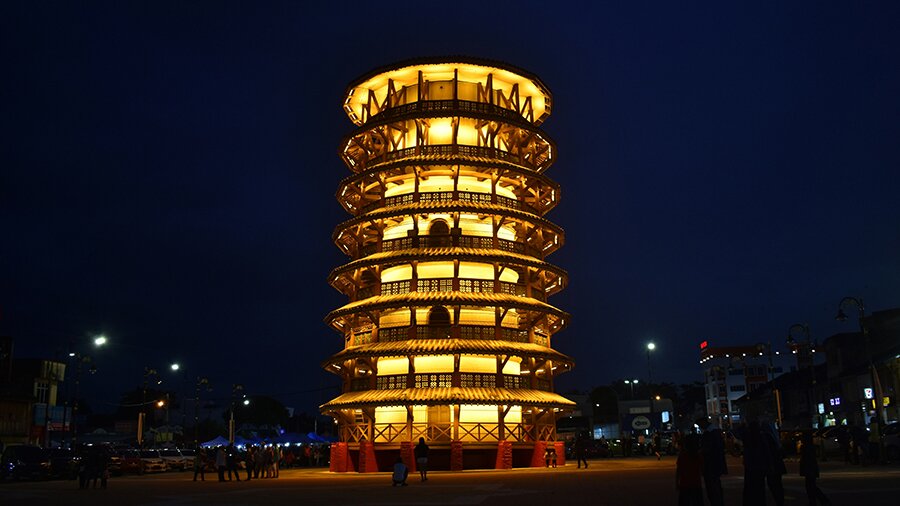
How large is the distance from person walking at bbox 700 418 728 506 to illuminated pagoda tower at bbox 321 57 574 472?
2977 cm

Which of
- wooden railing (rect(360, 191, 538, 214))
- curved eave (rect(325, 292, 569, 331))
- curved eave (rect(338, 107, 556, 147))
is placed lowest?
curved eave (rect(325, 292, 569, 331))

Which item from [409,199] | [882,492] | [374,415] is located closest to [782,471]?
[882,492]

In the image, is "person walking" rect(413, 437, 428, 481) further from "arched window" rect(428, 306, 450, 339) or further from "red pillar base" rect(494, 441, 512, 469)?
"arched window" rect(428, 306, 450, 339)

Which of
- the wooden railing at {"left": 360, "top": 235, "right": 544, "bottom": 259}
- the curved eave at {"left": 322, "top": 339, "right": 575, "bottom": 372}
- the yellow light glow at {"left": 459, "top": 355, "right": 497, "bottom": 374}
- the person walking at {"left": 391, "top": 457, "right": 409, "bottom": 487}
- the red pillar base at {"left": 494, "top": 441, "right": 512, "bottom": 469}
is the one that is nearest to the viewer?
the person walking at {"left": 391, "top": 457, "right": 409, "bottom": 487}

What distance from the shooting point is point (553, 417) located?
52.8 m

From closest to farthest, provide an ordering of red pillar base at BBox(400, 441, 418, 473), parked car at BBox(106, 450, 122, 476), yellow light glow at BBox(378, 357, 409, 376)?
red pillar base at BBox(400, 441, 418, 473) → yellow light glow at BBox(378, 357, 409, 376) → parked car at BBox(106, 450, 122, 476)

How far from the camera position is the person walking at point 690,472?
1526 centimetres

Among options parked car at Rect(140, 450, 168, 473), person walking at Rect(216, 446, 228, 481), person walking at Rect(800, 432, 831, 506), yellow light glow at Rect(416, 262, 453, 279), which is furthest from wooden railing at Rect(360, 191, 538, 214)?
person walking at Rect(800, 432, 831, 506)

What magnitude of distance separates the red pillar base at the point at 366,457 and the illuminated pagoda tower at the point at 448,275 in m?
0.08

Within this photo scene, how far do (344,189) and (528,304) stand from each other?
53.3 feet

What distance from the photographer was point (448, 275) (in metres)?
52.3

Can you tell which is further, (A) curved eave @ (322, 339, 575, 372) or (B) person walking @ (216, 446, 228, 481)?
(A) curved eave @ (322, 339, 575, 372)

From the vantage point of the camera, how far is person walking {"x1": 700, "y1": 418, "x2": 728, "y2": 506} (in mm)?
16062

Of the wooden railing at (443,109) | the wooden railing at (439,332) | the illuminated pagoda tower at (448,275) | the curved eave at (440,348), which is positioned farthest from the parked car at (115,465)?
the wooden railing at (443,109)
